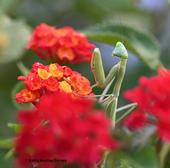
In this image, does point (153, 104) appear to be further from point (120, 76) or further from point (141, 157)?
point (120, 76)

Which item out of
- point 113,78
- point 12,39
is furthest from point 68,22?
point 113,78

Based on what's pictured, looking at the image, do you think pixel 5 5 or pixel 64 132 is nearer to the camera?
pixel 64 132

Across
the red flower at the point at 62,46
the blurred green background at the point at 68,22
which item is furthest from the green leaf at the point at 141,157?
the blurred green background at the point at 68,22

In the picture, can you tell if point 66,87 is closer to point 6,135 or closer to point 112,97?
point 112,97

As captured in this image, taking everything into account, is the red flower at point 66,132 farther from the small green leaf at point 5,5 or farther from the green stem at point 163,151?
the small green leaf at point 5,5

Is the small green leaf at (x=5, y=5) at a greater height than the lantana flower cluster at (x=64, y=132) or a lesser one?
lesser

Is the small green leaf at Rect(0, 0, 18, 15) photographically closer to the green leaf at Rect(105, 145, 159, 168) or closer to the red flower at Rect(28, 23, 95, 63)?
the red flower at Rect(28, 23, 95, 63)
